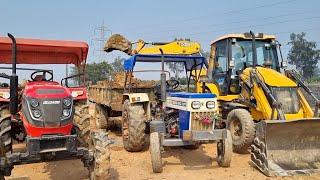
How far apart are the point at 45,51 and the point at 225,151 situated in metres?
4.11

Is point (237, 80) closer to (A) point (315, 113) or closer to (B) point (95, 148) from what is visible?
(A) point (315, 113)

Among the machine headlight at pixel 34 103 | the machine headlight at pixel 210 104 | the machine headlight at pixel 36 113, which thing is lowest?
the machine headlight at pixel 36 113

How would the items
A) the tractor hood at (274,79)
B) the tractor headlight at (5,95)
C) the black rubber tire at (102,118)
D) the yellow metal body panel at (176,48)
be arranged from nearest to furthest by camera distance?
the tractor headlight at (5,95) < the tractor hood at (274,79) < the yellow metal body panel at (176,48) < the black rubber tire at (102,118)

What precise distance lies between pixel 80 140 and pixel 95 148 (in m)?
0.48

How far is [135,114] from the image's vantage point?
8.04 metres

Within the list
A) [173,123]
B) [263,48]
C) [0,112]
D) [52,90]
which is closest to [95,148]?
[52,90]

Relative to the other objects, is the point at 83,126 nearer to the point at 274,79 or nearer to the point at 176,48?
the point at 274,79

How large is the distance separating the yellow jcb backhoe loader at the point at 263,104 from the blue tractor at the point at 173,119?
752mm

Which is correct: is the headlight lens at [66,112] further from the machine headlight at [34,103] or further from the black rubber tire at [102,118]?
the black rubber tire at [102,118]

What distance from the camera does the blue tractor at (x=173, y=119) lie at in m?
6.79

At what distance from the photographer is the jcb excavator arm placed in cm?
1093

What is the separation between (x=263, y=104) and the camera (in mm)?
8250

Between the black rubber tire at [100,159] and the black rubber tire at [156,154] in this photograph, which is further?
the black rubber tire at [156,154]

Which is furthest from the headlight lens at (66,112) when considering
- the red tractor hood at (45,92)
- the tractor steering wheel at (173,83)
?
the tractor steering wheel at (173,83)
